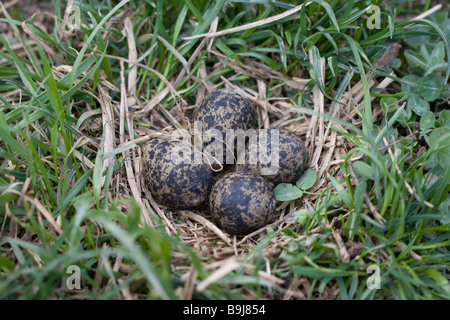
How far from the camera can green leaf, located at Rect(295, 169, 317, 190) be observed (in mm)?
2426

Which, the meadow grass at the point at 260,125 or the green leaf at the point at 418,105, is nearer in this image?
the meadow grass at the point at 260,125

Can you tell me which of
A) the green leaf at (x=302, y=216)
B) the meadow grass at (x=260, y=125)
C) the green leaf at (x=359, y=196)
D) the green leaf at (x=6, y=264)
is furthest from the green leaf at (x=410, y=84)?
the green leaf at (x=6, y=264)

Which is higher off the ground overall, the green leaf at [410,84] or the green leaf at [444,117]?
the green leaf at [410,84]

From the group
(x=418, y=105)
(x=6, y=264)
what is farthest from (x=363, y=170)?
(x=6, y=264)

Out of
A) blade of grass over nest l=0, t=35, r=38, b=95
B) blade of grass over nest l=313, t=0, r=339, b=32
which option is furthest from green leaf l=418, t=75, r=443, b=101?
blade of grass over nest l=0, t=35, r=38, b=95

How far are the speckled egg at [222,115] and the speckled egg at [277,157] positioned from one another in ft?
0.57

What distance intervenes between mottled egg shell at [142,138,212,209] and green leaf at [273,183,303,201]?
46cm

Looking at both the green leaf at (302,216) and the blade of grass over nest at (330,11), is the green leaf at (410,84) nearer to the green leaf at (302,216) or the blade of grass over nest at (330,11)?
the blade of grass over nest at (330,11)

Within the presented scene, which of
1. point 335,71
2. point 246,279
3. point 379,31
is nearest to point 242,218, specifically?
point 246,279

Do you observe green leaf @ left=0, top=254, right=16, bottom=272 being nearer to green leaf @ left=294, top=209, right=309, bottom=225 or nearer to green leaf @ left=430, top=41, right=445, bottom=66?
green leaf @ left=294, top=209, right=309, bottom=225

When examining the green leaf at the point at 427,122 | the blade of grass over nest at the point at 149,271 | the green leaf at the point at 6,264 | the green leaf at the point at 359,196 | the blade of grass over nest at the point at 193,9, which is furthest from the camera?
the blade of grass over nest at the point at 193,9

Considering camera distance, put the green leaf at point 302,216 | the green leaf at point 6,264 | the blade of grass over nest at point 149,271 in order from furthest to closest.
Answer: the green leaf at point 302,216 → the green leaf at point 6,264 → the blade of grass over nest at point 149,271

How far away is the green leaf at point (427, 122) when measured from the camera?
2301mm
